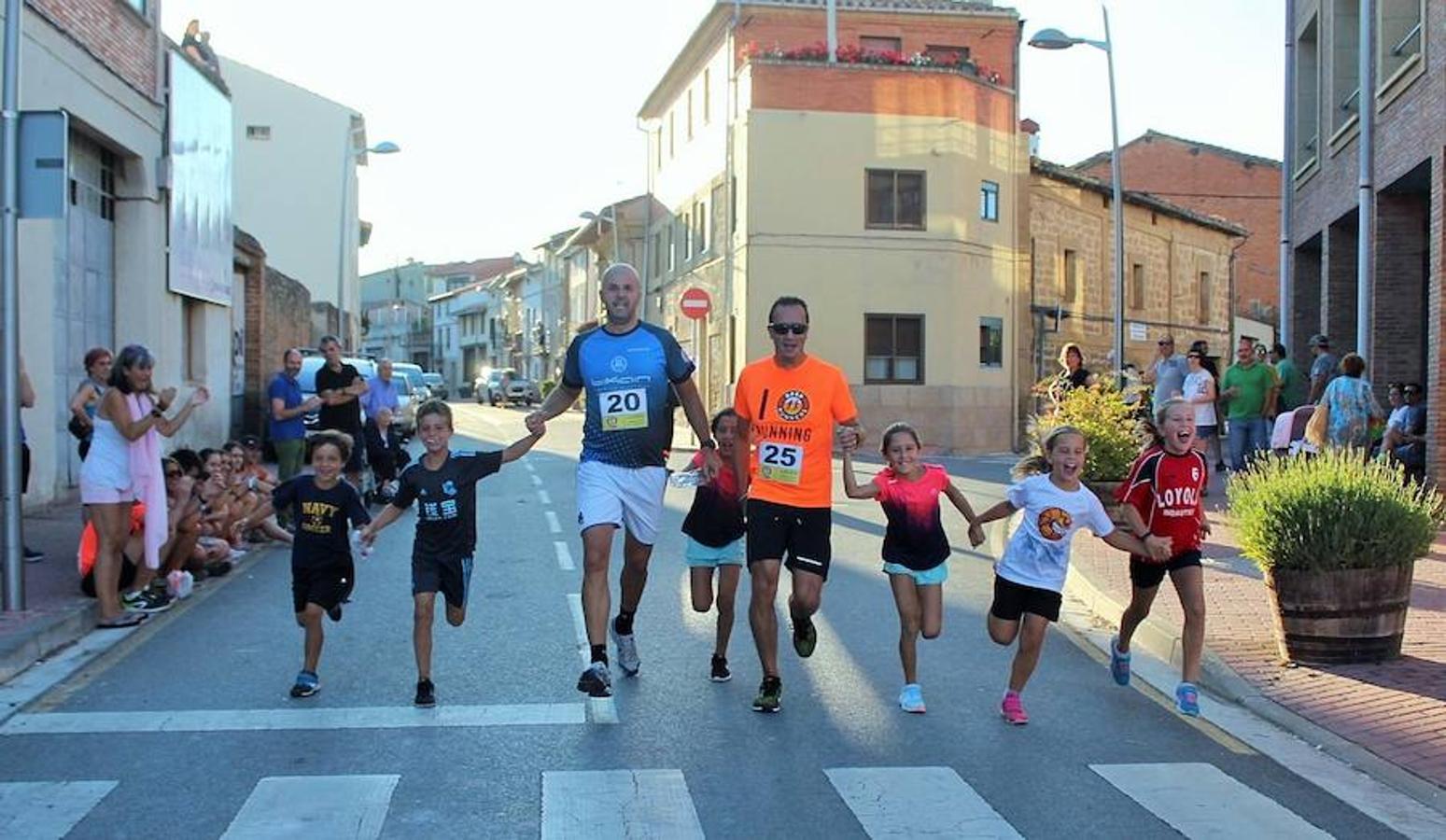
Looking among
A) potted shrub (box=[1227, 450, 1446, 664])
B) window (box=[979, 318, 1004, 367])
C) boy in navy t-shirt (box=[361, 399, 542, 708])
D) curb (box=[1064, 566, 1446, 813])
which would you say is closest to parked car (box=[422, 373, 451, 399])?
window (box=[979, 318, 1004, 367])

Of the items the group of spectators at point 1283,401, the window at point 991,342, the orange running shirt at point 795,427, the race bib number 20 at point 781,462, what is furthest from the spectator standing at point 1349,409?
the window at point 991,342

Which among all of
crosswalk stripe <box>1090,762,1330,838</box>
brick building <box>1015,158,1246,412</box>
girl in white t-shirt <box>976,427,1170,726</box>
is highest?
brick building <box>1015,158,1246,412</box>

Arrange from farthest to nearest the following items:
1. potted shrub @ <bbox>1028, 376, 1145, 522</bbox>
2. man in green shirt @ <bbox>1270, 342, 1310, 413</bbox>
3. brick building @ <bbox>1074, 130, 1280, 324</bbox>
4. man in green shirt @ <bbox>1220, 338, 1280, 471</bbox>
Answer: brick building @ <bbox>1074, 130, 1280, 324</bbox> < man in green shirt @ <bbox>1270, 342, 1310, 413</bbox> < man in green shirt @ <bbox>1220, 338, 1280, 471</bbox> < potted shrub @ <bbox>1028, 376, 1145, 522</bbox>

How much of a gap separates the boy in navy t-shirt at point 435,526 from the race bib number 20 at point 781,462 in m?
1.14

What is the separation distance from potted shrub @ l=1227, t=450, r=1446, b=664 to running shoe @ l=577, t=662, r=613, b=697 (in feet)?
12.4

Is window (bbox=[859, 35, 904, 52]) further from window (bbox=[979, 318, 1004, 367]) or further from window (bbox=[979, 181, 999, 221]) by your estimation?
window (bbox=[979, 318, 1004, 367])

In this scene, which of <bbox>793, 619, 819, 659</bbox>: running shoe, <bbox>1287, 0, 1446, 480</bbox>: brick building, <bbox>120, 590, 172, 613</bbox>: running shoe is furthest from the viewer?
A: <bbox>1287, 0, 1446, 480</bbox>: brick building

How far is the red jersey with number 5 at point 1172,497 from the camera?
22.7 feet

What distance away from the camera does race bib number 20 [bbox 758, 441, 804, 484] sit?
21.5 ft

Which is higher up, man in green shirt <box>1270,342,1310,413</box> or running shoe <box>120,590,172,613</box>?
man in green shirt <box>1270,342,1310,413</box>

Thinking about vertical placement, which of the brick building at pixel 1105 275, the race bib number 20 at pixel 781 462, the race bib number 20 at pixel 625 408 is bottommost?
the race bib number 20 at pixel 781 462

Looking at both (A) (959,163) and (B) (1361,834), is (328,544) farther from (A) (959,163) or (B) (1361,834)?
(A) (959,163)

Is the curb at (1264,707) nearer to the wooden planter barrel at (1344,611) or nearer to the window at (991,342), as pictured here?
the wooden planter barrel at (1344,611)

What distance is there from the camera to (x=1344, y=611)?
297 inches
